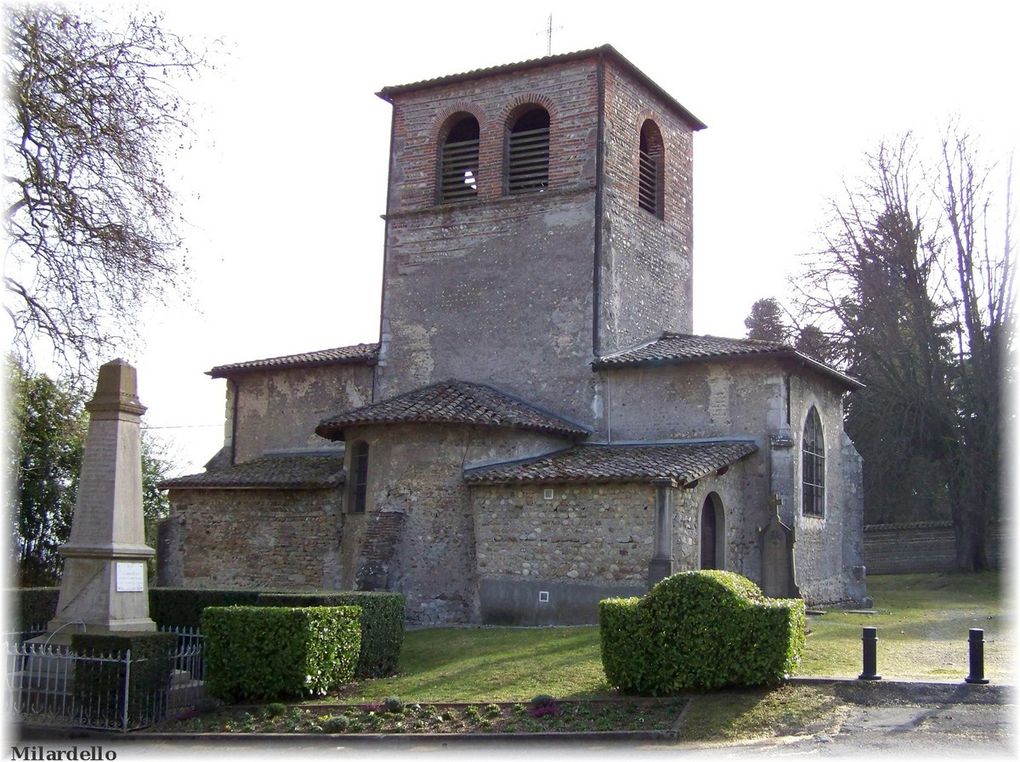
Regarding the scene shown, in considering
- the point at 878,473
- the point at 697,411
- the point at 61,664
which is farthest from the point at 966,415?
the point at 61,664

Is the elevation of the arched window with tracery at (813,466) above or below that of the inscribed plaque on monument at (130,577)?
above

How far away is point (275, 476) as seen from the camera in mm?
23625

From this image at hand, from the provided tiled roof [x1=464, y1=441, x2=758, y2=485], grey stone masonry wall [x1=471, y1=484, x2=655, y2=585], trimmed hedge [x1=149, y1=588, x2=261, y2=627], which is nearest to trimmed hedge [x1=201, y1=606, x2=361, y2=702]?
trimmed hedge [x1=149, y1=588, x2=261, y2=627]

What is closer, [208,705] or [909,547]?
[208,705]

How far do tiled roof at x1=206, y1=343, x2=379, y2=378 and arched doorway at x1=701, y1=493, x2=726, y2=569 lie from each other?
28.7ft

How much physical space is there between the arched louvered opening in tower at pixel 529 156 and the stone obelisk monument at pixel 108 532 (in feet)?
42.0

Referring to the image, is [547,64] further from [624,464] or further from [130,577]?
[130,577]

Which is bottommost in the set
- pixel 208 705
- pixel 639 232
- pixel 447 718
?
pixel 208 705

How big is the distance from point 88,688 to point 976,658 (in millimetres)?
10348

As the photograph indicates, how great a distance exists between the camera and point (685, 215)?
1080 inches

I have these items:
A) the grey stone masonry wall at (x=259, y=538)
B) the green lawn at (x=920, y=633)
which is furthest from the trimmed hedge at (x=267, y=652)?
the grey stone masonry wall at (x=259, y=538)

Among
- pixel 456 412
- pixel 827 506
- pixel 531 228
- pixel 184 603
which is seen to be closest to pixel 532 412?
pixel 456 412

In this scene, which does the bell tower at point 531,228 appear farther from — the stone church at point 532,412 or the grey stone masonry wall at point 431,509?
the grey stone masonry wall at point 431,509

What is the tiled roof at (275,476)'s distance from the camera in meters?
22.7
